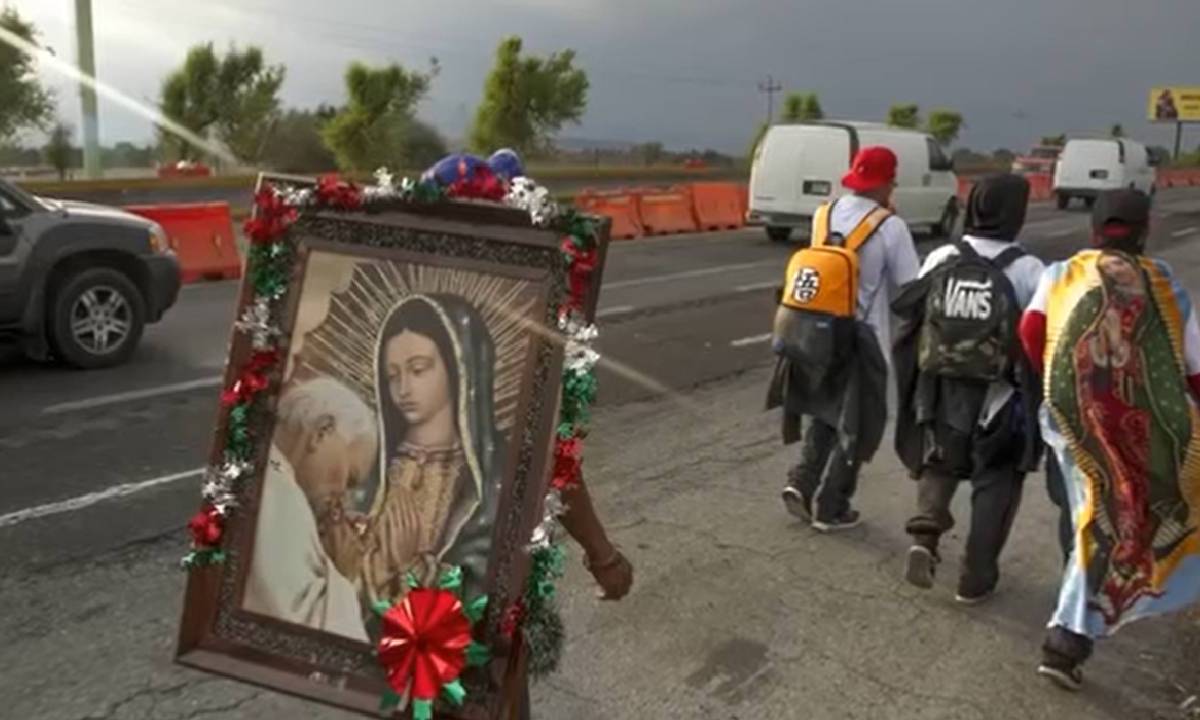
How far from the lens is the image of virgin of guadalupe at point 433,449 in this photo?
208 centimetres

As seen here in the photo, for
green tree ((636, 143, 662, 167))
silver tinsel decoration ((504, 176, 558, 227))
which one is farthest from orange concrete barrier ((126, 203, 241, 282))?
green tree ((636, 143, 662, 167))

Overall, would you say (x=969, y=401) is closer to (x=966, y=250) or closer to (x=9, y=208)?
(x=966, y=250)

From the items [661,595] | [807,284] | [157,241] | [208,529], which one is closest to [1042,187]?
[157,241]

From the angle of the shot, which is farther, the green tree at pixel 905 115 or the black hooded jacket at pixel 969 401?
the green tree at pixel 905 115

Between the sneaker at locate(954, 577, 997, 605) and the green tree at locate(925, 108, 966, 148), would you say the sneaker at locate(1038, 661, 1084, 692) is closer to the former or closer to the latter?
the sneaker at locate(954, 577, 997, 605)

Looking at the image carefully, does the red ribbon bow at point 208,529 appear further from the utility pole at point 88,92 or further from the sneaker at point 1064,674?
the utility pole at point 88,92

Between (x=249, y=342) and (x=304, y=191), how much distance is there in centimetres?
32

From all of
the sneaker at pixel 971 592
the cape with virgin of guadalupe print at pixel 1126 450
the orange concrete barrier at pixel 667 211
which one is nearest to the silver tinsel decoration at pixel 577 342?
the cape with virgin of guadalupe print at pixel 1126 450

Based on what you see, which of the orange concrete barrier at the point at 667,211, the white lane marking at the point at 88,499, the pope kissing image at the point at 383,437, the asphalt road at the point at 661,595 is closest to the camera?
the pope kissing image at the point at 383,437

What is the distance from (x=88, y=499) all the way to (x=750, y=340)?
642 centimetres

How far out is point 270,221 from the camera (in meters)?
2.22

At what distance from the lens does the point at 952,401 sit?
4.21m

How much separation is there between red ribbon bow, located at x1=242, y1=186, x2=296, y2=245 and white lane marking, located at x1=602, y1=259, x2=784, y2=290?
10988mm

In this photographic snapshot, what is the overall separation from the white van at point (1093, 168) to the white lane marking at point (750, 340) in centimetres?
2610
